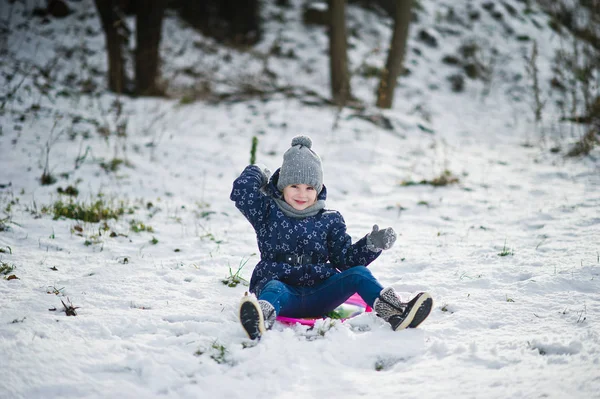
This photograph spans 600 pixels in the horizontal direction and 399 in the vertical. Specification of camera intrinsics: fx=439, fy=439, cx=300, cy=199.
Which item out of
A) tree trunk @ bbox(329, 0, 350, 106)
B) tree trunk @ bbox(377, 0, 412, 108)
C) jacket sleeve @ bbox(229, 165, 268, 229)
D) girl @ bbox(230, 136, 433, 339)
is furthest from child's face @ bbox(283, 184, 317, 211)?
tree trunk @ bbox(329, 0, 350, 106)

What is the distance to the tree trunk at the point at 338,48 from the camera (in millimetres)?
9570

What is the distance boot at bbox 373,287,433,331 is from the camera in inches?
97.7

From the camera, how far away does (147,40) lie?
29.5 feet

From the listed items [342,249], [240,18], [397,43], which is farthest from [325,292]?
[240,18]

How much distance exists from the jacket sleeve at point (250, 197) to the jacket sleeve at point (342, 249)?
50 cm

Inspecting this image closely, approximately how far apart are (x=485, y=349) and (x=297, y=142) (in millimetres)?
1747

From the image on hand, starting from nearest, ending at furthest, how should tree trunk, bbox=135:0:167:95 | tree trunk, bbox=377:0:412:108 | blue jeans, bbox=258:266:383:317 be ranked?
1. blue jeans, bbox=258:266:383:317
2. tree trunk, bbox=135:0:167:95
3. tree trunk, bbox=377:0:412:108

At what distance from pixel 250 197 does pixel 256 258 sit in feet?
3.58

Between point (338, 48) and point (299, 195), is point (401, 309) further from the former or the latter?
point (338, 48)

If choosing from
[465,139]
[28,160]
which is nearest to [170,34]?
[28,160]

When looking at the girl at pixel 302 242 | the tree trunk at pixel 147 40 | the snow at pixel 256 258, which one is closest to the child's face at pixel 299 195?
the girl at pixel 302 242

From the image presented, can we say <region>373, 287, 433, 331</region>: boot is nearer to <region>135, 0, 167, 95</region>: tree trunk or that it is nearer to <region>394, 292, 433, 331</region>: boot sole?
<region>394, 292, 433, 331</region>: boot sole

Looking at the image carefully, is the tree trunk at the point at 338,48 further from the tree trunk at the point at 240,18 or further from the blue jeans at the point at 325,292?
the blue jeans at the point at 325,292

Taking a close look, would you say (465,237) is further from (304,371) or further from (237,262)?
(304,371)
